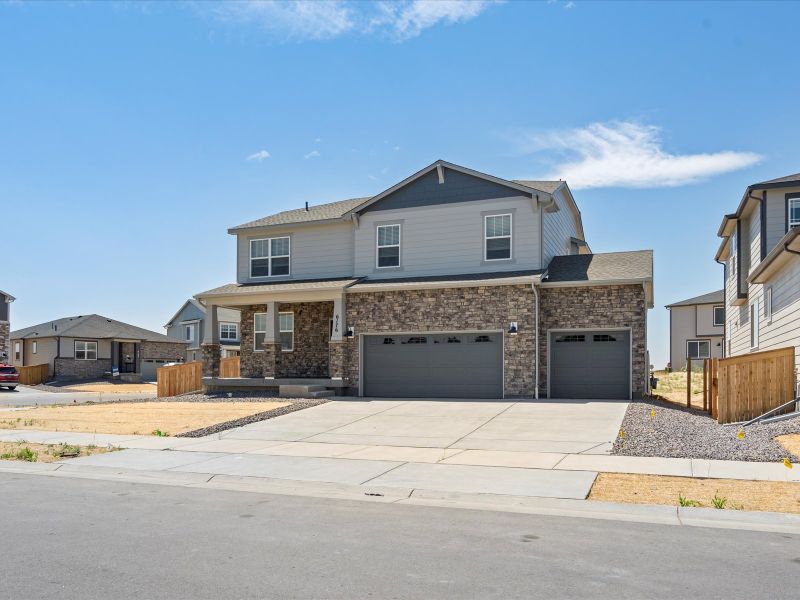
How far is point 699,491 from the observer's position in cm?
956

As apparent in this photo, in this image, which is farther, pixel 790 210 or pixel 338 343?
pixel 338 343

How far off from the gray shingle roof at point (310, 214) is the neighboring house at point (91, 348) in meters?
24.8

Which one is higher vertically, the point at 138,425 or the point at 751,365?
the point at 751,365

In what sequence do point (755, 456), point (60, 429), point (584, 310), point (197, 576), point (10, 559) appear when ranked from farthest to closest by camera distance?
point (584, 310) < point (60, 429) < point (755, 456) < point (10, 559) < point (197, 576)

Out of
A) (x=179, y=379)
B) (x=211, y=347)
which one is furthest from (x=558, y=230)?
(x=179, y=379)

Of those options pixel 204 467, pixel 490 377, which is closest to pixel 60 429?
pixel 204 467

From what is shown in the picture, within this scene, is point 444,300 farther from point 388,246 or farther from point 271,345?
point 271,345

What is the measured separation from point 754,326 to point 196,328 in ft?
161

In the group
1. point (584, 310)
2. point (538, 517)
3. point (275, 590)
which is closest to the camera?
point (275, 590)

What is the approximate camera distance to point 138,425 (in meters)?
18.4

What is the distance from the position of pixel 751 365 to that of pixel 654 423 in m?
2.52

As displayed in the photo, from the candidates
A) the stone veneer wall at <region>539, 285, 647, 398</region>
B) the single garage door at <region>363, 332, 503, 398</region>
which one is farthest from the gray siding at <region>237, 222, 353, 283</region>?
the stone veneer wall at <region>539, 285, 647, 398</region>

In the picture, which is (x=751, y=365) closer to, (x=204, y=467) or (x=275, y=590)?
(x=204, y=467)

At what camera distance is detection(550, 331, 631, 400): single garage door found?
22.8m
